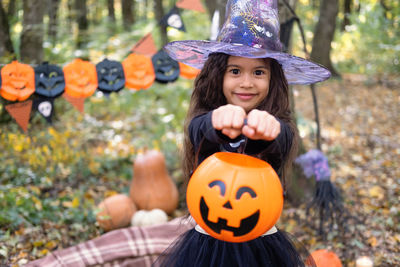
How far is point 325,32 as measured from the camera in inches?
290

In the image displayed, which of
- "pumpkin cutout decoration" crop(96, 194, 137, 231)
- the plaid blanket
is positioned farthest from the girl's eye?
"pumpkin cutout decoration" crop(96, 194, 137, 231)

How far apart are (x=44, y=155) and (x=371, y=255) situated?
11.1 ft

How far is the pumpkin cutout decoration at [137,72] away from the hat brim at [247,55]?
42.7 inches

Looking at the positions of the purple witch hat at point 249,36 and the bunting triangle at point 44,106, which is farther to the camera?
the bunting triangle at point 44,106

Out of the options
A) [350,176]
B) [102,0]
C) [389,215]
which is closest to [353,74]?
[350,176]

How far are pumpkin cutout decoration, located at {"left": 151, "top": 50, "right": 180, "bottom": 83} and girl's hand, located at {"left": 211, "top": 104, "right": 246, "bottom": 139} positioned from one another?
1.83 metres

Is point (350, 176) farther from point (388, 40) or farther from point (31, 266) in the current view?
point (31, 266)

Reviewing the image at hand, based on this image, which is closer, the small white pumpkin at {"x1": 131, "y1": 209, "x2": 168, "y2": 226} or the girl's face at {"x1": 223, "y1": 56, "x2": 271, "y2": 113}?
the girl's face at {"x1": 223, "y1": 56, "x2": 271, "y2": 113}

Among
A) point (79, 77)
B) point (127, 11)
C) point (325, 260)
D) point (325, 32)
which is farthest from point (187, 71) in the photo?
point (127, 11)

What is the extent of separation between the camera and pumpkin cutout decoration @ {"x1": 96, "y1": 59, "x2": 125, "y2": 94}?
2.96 m

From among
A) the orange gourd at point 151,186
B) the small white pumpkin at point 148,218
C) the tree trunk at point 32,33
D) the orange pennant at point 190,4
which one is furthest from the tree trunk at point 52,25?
the small white pumpkin at point 148,218

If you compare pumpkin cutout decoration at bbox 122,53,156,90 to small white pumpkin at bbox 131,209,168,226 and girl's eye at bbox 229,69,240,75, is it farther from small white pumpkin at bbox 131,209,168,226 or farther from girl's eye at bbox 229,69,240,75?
girl's eye at bbox 229,69,240,75

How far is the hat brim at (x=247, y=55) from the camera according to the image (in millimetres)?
1506

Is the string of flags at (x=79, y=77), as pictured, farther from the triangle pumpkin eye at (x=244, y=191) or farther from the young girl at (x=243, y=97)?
the triangle pumpkin eye at (x=244, y=191)
